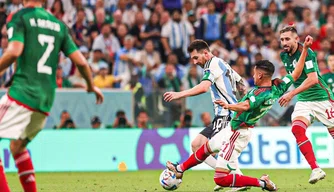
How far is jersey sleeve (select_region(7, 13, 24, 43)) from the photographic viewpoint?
25.4ft

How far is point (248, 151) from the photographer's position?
17125mm

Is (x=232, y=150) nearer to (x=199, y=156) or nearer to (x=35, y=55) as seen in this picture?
(x=199, y=156)

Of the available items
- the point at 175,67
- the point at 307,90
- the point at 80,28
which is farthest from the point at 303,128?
the point at 80,28

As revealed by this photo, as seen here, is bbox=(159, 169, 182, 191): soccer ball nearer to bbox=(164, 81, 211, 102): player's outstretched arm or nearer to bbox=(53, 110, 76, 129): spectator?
bbox=(164, 81, 211, 102): player's outstretched arm

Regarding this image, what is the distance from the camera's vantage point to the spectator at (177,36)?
21.5 meters

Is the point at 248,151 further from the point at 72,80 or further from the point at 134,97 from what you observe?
the point at 72,80

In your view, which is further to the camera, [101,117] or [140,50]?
[140,50]

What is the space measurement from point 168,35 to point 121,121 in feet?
15.5

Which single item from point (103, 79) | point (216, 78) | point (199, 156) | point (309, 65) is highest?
point (103, 79)

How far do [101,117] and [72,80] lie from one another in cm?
178

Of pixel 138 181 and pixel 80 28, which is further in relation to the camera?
pixel 80 28

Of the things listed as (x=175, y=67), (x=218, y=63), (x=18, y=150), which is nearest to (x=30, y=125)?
(x=18, y=150)

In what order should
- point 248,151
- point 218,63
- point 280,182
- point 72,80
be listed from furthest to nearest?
point 72,80
point 248,151
point 280,182
point 218,63

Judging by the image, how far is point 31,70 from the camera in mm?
7902
